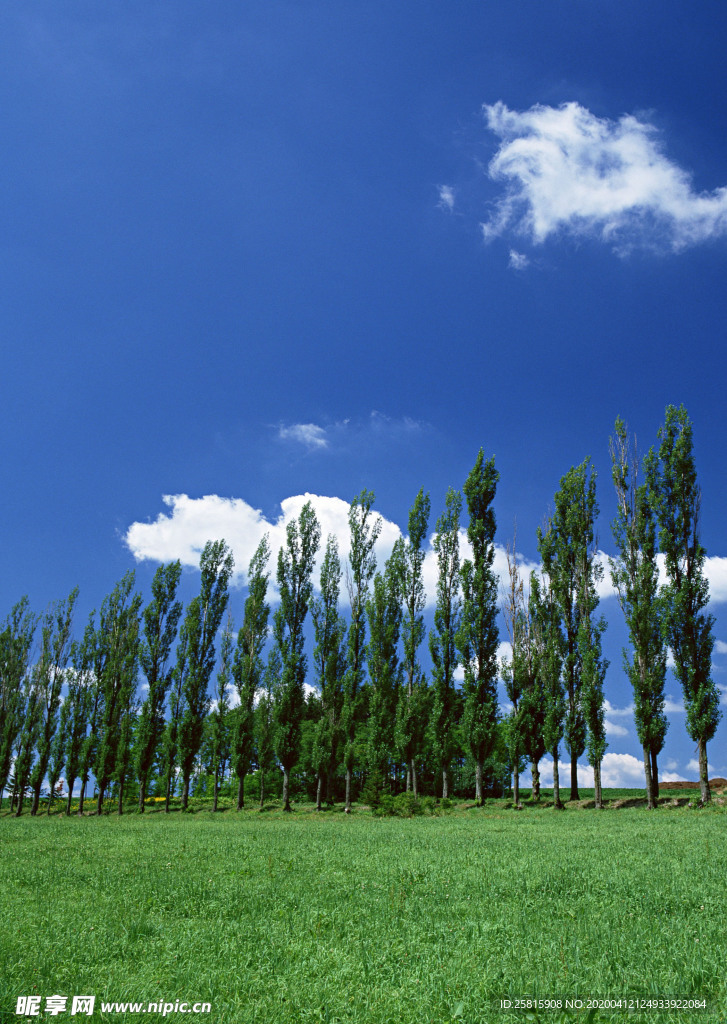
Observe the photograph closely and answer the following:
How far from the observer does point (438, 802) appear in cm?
3475

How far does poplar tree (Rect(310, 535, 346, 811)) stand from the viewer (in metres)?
39.2

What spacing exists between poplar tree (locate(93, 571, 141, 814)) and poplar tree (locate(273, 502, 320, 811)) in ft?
39.5

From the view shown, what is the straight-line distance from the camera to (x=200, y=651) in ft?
147

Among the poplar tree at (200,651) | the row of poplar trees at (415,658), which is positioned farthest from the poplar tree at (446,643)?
the poplar tree at (200,651)

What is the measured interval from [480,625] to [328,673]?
1081 cm

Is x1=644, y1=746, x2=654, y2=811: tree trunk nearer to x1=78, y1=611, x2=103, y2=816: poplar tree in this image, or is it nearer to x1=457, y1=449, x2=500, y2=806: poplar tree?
x1=457, y1=449, x2=500, y2=806: poplar tree

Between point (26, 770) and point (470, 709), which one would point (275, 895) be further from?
point (26, 770)

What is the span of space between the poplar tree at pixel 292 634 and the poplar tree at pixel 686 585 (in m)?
22.9

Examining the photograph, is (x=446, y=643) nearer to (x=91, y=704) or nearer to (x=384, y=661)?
(x=384, y=661)

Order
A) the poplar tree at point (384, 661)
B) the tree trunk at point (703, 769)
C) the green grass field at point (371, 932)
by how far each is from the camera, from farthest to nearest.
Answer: the poplar tree at point (384, 661)
the tree trunk at point (703, 769)
the green grass field at point (371, 932)

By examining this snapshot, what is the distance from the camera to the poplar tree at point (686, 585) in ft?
105

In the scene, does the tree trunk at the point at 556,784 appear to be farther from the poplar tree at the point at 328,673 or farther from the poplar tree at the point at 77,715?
the poplar tree at the point at 77,715

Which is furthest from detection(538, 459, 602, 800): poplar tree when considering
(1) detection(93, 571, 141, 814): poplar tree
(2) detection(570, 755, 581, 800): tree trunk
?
(1) detection(93, 571, 141, 814): poplar tree

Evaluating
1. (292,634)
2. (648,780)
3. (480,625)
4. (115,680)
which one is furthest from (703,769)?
(115,680)
